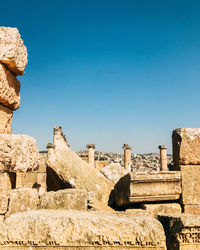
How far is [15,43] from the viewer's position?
3180 millimetres

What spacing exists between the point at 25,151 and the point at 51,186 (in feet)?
4.57

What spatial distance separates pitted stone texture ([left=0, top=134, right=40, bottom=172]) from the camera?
2860 mm

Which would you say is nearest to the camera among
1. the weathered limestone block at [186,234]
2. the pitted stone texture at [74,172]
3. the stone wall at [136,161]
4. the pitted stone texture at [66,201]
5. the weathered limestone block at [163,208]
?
the weathered limestone block at [186,234]

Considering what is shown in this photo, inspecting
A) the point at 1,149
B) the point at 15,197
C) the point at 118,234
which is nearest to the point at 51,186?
the point at 15,197

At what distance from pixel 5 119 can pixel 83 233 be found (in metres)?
2.02

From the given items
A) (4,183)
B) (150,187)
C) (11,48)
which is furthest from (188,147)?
(11,48)

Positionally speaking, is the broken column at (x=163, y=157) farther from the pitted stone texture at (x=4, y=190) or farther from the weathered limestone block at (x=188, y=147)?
the pitted stone texture at (x=4, y=190)

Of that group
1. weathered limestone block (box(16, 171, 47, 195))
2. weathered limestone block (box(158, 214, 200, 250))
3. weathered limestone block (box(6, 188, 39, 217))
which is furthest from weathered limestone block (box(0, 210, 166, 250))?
weathered limestone block (box(16, 171, 47, 195))

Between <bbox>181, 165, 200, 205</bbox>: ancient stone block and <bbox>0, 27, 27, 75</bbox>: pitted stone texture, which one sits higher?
<bbox>0, 27, 27, 75</bbox>: pitted stone texture

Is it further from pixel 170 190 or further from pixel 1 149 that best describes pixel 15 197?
pixel 170 190

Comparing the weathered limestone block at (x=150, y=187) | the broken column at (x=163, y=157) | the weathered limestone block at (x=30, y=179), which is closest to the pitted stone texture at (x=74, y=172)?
the weathered limestone block at (x=150, y=187)

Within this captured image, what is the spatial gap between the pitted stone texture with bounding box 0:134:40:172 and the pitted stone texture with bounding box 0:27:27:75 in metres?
0.97

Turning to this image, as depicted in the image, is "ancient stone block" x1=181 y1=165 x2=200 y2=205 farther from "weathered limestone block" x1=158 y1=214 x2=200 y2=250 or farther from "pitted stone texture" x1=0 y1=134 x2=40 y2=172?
"pitted stone texture" x1=0 y1=134 x2=40 y2=172

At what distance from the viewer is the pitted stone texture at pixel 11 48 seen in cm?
309
